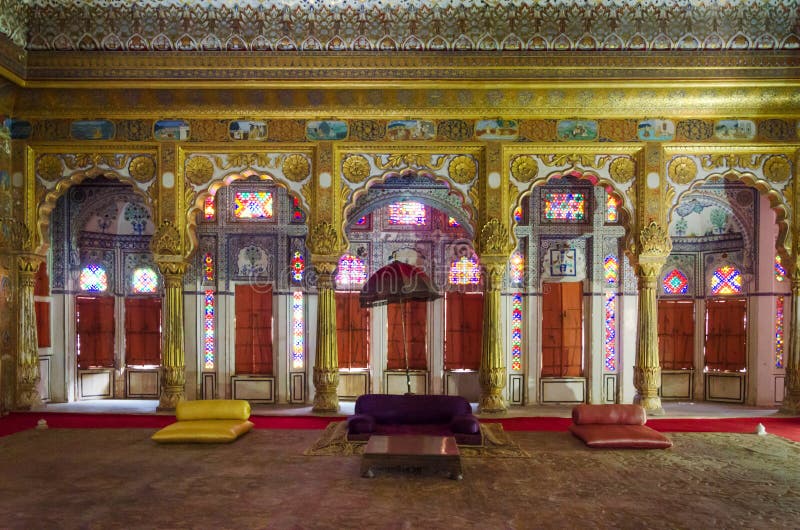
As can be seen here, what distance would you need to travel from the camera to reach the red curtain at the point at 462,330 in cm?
1413

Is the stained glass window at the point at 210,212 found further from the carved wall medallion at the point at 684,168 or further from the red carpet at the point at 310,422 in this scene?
the carved wall medallion at the point at 684,168

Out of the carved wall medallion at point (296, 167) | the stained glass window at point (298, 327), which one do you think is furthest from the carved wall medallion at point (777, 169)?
the stained glass window at point (298, 327)

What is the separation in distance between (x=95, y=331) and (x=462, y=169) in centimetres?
922

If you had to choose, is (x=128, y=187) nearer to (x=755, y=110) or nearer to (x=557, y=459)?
(x=557, y=459)

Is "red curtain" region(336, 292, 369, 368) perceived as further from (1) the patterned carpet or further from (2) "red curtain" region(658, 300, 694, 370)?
(2) "red curtain" region(658, 300, 694, 370)

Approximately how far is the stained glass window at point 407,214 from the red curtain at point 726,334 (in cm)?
699

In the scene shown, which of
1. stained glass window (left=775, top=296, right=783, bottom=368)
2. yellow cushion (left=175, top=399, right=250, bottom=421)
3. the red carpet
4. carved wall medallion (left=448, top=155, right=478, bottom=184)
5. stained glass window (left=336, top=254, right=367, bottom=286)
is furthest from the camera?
stained glass window (left=336, top=254, right=367, bottom=286)

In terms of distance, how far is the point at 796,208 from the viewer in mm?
11641

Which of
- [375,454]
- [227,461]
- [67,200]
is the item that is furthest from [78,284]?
[375,454]

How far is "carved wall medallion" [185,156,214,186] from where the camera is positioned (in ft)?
39.2

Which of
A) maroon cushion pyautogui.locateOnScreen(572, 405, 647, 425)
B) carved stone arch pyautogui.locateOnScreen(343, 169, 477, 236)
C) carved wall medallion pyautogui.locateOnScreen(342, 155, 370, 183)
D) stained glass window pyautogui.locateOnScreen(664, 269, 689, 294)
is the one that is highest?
carved wall medallion pyautogui.locateOnScreen(342, 155, 370, 183)

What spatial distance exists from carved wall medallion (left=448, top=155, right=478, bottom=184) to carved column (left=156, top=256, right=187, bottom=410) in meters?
5.58

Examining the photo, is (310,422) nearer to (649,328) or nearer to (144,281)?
(144,281)

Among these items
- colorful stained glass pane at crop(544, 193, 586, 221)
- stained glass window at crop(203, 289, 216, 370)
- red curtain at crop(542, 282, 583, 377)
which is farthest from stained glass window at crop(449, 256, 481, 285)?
stained glass window at crop(203, 289, 216, 370)
